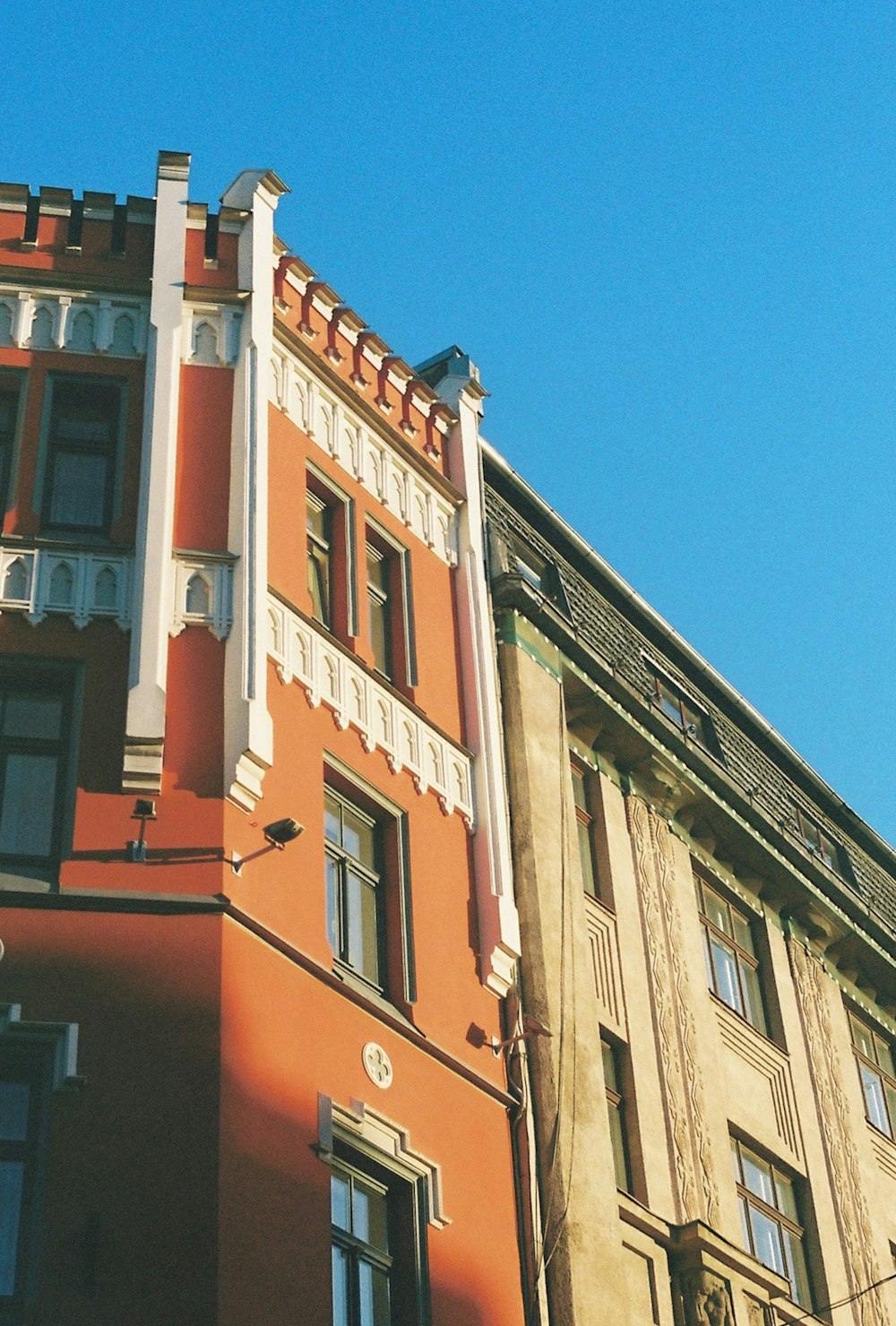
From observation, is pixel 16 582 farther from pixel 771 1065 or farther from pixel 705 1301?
pixel 771 1065

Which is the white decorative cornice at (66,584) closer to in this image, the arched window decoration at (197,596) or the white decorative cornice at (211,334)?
the arched window decoration at (197,596)

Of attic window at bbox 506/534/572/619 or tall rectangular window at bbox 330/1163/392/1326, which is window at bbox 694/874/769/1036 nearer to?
attic window at bbox 506/534/572/619

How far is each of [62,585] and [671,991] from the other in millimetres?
9221

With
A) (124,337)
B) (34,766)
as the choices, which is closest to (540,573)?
(124,337)

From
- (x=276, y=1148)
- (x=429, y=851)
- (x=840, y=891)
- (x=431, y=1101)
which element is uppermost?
(x=840, y=891)

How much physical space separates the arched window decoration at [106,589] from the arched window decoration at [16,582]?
63 cm

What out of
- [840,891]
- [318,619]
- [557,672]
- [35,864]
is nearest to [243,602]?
[318,619]

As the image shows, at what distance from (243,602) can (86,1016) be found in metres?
4.29

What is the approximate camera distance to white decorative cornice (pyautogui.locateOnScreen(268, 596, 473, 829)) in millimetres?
19250

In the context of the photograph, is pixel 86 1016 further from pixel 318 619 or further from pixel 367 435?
pixel 367 435

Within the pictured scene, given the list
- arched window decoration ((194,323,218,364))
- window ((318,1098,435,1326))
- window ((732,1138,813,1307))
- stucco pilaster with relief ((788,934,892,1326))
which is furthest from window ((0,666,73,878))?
stucco pilaster with relief ((788,934,892,1326))

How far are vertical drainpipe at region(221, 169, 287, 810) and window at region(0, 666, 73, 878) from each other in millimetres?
1433

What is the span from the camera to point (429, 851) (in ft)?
65.5

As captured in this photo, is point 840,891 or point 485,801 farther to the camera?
point 840,891
